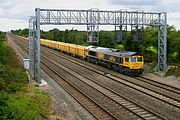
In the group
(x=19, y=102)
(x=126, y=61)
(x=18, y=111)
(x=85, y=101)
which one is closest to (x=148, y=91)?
(x=85, y=101)

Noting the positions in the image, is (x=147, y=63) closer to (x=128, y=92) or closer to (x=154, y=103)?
(x=128, y=92)

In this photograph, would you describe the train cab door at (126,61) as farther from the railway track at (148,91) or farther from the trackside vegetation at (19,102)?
the trackside vegetation at (19,102)

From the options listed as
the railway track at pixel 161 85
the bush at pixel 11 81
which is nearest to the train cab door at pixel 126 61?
the railway track at pixel 161 85

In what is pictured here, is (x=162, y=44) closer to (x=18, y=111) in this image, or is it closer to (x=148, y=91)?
(x=148, y=91)

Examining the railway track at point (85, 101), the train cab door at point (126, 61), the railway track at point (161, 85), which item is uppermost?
the train cab door at point (126, 61)

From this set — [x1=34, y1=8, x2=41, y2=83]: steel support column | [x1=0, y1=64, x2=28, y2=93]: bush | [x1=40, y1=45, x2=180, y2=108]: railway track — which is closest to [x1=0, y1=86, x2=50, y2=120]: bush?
[x1=0, y1=64, x2=28, y2=93]: bush

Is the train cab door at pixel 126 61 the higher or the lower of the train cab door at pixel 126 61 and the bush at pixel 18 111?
the higher

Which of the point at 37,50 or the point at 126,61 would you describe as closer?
the point at 37,50

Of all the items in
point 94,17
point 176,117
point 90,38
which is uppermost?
point 94,17

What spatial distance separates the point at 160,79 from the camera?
1220 inches

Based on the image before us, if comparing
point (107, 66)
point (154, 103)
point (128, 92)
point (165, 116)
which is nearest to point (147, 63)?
point (107, 66)

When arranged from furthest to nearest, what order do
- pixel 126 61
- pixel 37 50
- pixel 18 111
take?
pixel 126 61
pixel 37 50
pixel 18 111

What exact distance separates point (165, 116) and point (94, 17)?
15.7m

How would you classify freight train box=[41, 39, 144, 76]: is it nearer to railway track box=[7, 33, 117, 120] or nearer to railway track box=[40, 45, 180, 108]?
railway track box=[40, 45, 180, 108]
